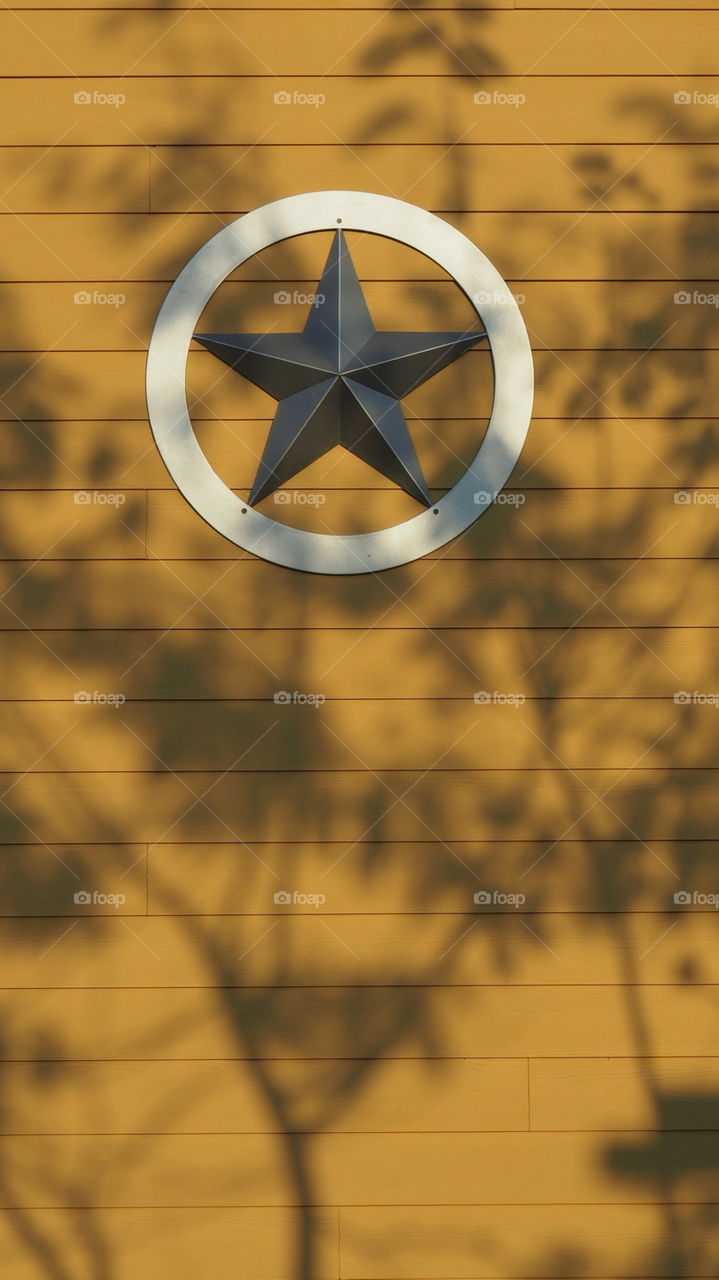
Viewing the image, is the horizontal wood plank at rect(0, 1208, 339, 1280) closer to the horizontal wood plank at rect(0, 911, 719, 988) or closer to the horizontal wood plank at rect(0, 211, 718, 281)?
the horizontal wood plank at rect(0, 911, 719, 988)

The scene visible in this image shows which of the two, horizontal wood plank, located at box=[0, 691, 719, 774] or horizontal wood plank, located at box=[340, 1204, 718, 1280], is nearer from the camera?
horizontal wood plank, located at box=[340, 1204, 718, 1280]

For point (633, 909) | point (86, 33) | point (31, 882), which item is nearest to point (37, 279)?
point (86, 33)

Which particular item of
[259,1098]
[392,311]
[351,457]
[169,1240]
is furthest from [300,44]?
[169,1240]

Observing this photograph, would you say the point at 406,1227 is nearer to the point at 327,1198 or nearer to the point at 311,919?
the point at 327,1198

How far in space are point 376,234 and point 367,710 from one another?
121 cm

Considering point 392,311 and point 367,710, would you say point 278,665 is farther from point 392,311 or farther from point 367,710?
point 392,311

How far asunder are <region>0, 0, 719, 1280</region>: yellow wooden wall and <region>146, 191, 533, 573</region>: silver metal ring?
0.05m

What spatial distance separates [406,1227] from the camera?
2.65 metres

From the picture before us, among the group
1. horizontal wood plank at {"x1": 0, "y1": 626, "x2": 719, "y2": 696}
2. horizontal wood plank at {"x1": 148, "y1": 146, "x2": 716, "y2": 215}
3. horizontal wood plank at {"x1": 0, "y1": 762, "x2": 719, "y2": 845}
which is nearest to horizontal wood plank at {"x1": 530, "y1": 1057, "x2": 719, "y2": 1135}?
horizontal wood plank at {"x1": 0, "y1": 762, "x2": 719, "y2": 845}

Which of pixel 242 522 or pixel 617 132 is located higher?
pixel 617 132

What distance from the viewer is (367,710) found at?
2.76m

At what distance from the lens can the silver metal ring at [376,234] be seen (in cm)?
277

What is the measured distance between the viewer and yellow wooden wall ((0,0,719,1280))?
2.66 metres

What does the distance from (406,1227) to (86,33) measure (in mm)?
3098
